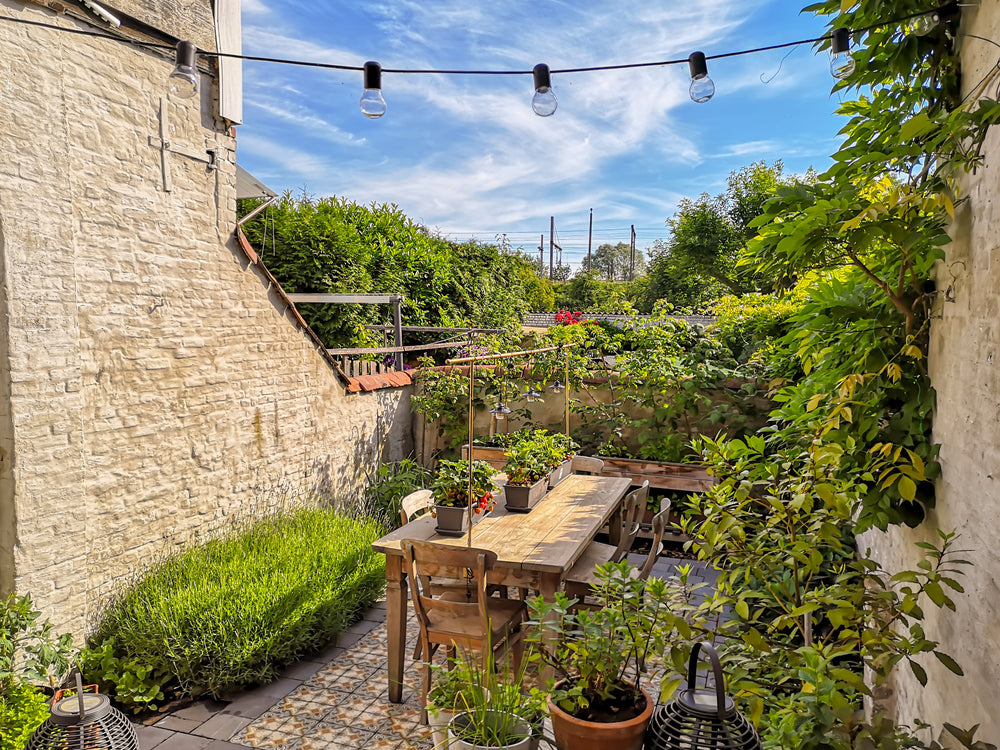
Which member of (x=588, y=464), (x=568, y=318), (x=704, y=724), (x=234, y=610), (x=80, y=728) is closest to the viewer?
(x=704, y=724)

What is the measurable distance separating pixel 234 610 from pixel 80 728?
132 centimetres

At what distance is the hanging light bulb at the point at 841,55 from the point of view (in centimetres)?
224

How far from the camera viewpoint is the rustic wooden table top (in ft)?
11.6

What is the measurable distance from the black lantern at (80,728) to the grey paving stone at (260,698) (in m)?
0.90

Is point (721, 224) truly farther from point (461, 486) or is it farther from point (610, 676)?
point (610, 676)

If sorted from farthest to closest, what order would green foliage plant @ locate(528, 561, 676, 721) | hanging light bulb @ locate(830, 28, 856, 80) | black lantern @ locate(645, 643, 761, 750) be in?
hanging light bulb @ locate(830, 28, 856, 80)
green foliage plant @ locate(528, 561, 676, 721)
black lantern @ locate(645, 643, 761, 750)

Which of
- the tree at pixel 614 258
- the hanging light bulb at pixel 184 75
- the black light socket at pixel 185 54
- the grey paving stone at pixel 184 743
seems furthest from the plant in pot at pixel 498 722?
the tree at pixel 614 258

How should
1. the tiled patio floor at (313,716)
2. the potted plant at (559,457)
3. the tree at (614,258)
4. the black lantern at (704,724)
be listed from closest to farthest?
the black lantern at (704,724), the tiled patio floor at (313,716), the potted plant at (559,457), the tree at (614,258)

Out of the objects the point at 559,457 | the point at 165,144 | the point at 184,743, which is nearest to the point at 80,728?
the point at 184,743

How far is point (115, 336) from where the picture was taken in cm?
434

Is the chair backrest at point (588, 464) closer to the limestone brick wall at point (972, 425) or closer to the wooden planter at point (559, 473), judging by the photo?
the wooden planter at point (559, 473)

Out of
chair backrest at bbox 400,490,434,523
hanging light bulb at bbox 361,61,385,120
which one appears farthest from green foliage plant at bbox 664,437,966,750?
chair backrest at bbox 400,490,434,523

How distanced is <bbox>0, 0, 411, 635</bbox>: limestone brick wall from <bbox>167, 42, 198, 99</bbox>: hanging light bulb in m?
1.45

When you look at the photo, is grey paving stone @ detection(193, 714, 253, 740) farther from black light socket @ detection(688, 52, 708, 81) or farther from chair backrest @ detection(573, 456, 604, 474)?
black light socket @ detection(688, 52, 708, 81)
